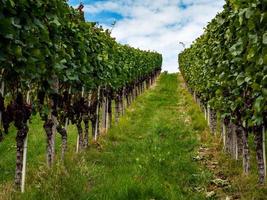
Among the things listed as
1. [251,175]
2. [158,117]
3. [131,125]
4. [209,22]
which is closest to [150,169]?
[251,175]

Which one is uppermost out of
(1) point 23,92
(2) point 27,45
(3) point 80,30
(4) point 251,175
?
(3) point 80,30

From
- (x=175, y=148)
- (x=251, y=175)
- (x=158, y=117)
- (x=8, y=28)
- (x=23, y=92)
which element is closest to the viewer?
(x=8, y=28)

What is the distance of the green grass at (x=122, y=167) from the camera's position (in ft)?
25.9

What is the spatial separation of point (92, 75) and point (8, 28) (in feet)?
23.5

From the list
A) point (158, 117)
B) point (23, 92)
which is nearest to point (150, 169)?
point (23, 92)

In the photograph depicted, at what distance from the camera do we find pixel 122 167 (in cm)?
1016

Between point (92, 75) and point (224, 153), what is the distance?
4.18 metres

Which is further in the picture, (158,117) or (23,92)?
(158,117)

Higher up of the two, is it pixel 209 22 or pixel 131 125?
pixel 209 22

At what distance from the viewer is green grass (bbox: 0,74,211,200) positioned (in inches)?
311

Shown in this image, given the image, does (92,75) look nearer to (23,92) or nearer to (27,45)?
(23,92)

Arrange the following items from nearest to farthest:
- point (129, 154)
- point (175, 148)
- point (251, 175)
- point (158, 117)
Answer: point (251, 175) → point (129, 154) → point (175, 148) → point (158, 117)

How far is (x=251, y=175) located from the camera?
9.61 m

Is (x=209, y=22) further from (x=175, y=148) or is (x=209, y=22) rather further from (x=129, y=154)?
(x=129, y=154)
